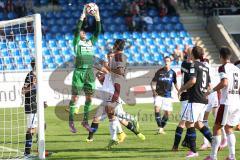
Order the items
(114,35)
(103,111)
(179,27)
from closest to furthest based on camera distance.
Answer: (103,111), (114,35), (179,27)

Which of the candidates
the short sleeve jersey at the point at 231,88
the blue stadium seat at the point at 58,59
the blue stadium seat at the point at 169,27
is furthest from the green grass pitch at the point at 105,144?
the blue stadium seat at the point at 169,27

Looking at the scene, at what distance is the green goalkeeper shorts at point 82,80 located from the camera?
15070mm

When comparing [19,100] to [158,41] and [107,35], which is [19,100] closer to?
[107,35]

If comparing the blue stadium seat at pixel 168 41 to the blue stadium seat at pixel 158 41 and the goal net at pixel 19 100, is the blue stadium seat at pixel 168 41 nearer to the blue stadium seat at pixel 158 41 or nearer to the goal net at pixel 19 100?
the blue stadium seat at pixel 158 41

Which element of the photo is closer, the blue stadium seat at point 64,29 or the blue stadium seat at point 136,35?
the blue stadium seat at point 64,29

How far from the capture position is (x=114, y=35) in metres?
32.8

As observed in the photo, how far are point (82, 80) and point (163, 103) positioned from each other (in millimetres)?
2961

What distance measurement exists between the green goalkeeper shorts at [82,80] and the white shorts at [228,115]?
430 centimetres

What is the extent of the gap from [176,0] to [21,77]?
1480 centimetres

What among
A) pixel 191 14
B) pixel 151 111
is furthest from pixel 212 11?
pixel 151 111

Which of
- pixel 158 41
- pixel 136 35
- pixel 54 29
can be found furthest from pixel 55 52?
pixel 158 41

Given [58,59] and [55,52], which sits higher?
[55,52]

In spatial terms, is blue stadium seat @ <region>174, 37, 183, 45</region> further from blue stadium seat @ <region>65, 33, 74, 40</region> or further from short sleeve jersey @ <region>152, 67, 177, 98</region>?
short sleeve jersey @ <region>152, 67, 177, 98</region>

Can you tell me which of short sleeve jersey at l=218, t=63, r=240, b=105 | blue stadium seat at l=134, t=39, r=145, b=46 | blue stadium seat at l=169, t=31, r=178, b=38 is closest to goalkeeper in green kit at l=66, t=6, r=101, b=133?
short sleeve jersey at l=218, t=63, r=240, b=105
